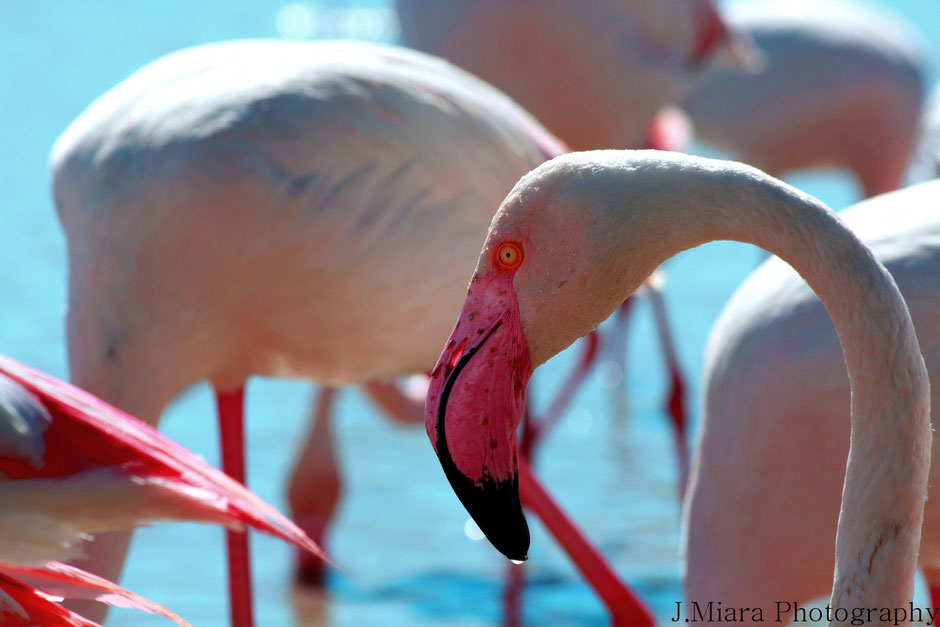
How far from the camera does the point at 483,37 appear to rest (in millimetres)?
Answer: 4637

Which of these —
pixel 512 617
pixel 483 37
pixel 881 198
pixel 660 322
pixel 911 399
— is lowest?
pixel 512 617

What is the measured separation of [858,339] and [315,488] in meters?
2.92

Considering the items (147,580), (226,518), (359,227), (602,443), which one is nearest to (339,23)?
(602,443)

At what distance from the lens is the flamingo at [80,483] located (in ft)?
7.13

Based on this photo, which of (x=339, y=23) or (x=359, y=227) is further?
(x=339, y=23)

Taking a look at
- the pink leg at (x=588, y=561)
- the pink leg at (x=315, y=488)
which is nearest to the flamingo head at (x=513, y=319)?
the pink leg at (x=588, y=561)

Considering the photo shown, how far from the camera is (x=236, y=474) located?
3.34 meters

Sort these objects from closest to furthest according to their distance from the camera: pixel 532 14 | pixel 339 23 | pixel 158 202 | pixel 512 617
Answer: pixel 158 202 < pixel 512 617 < pixel 532 14 < pixel 339 23

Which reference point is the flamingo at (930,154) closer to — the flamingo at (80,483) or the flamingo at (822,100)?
the flamingo at (822,100)

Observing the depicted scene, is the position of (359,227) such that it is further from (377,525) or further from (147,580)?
(377,525)

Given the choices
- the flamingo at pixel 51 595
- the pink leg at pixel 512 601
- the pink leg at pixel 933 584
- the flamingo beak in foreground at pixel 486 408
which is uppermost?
the flamingo beak in foreground at pixel 486 408

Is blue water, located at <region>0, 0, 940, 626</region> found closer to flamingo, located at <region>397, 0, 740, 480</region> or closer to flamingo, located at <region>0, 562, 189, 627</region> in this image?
flamingo, located at <region>397, 0, 740, 480</region>

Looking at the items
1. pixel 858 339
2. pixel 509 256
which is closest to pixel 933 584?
pixel 858 339

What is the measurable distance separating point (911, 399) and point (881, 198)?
95cm
